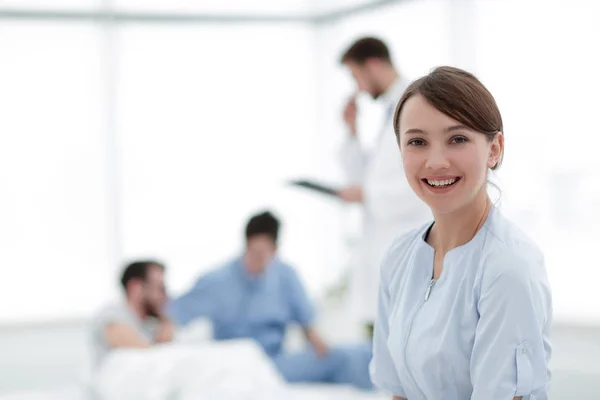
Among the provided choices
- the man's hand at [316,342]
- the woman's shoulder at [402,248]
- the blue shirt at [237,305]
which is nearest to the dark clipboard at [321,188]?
the blue shirt at [237,305]

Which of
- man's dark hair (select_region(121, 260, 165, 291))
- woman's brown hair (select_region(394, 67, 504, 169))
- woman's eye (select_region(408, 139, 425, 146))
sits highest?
woman's brown hair (select_region(394, 67, 504, 169))

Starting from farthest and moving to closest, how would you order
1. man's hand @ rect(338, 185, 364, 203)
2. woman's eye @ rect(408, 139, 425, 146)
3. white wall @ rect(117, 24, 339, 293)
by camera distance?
white wall @ rect(117, 24, 339, 293), man's hand @ rect(338, 185, 364, 203), woman's eye @ rect(408, 139, 425, 146)

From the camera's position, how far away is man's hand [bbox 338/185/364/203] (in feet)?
9.15

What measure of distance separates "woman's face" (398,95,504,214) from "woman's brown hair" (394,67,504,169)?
0.01 m

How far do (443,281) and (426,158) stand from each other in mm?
215

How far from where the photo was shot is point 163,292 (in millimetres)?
3471

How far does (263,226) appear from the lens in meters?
3.61

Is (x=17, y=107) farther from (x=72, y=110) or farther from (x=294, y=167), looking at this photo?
(x=294, y=167)

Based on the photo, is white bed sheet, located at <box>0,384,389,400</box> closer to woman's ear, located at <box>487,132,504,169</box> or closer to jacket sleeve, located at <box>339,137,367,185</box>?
jacket sleeve, located at <box>339,137,367,185</box>

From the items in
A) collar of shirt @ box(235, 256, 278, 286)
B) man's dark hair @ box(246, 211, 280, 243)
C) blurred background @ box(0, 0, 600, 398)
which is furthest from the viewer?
blurred background @ box(0, 0, 600, 398)

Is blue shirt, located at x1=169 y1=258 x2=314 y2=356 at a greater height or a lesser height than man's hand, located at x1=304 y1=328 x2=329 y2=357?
greater

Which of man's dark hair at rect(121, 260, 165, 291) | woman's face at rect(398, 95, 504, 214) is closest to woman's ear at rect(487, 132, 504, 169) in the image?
woman's face at rect(398, 95, 504, 214)

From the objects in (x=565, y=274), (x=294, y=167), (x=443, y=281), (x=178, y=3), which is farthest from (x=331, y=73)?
(x=443, y=281)

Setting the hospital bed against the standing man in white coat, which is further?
the hospital bed
